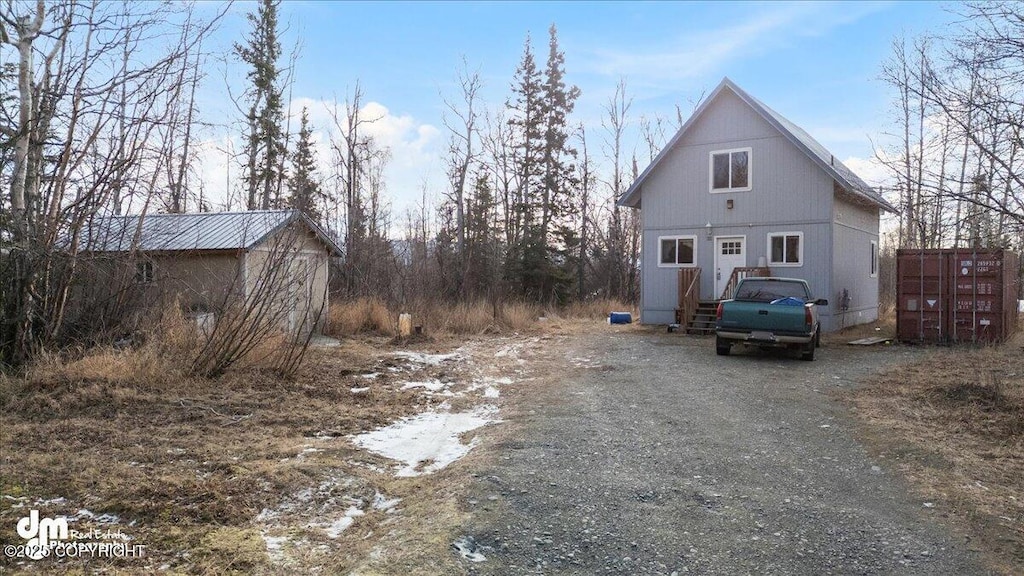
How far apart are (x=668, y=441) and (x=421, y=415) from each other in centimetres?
322

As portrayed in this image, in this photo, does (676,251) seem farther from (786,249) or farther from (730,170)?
(786,249)

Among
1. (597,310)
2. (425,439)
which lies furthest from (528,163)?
(425,439)

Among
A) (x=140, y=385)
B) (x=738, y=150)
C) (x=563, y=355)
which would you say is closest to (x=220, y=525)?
(x=140, y=385)

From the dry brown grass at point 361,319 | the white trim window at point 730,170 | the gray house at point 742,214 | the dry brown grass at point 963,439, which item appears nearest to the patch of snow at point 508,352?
the dry brown grass at point 361,319

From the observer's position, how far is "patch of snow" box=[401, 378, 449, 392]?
10164 mm

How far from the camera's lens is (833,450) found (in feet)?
21.5

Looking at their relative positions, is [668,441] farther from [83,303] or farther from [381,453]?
[83,303]

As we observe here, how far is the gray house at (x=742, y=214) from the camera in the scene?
18250mm

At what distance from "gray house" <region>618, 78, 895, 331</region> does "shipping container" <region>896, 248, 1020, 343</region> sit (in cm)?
240

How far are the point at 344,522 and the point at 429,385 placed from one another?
5.89m

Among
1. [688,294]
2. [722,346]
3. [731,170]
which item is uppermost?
[731,170]

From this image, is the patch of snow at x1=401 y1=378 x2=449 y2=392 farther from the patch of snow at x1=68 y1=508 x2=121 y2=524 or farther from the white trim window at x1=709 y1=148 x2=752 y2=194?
the white trim window at x1=709 y1=148 x2=752 y2=194
